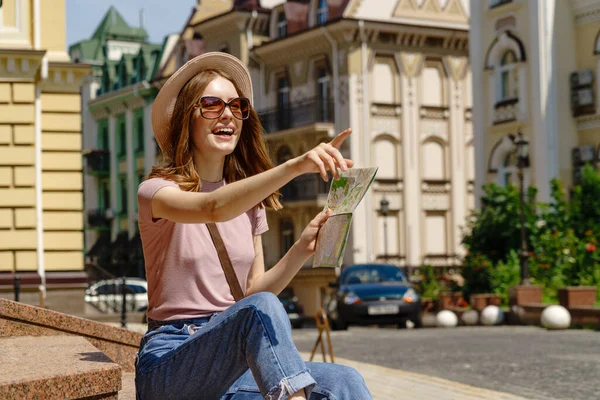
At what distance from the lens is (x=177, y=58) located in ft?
192

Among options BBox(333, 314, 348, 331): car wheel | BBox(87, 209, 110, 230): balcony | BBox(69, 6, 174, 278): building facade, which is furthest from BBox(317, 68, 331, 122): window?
BBox(333, 314, 348, 331): car wheel

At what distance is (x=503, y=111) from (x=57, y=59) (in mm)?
18105

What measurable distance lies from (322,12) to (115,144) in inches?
788

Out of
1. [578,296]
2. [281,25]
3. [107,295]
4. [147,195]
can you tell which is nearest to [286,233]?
[281,25]

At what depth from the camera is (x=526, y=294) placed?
82.6 ft

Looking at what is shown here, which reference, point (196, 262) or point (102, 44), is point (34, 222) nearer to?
point (196, 262)

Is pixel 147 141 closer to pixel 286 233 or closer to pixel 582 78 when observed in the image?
pixel 286 233

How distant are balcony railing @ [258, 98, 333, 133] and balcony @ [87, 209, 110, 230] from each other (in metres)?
16.7

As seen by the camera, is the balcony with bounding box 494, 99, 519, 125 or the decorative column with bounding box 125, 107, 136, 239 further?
the decorative column with bounding box 125, 107, 136, 239

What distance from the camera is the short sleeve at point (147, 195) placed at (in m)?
4.22

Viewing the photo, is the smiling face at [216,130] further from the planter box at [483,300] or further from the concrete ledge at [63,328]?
the planter box at [483,300]

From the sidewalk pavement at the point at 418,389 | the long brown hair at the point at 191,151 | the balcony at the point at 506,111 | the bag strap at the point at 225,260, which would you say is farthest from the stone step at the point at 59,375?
the balcony at the point at 506,111

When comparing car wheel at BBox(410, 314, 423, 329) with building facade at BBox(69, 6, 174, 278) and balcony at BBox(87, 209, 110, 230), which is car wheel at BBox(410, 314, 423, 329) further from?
balcony at BBox(87, 209, 110, 230)

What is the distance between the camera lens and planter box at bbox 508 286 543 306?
82.5 feet
